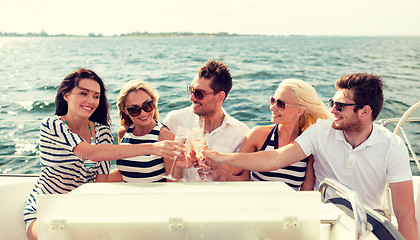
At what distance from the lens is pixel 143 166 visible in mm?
2264

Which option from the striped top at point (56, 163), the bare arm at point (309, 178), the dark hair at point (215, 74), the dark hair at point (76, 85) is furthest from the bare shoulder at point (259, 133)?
the striped top at point (56, 163)

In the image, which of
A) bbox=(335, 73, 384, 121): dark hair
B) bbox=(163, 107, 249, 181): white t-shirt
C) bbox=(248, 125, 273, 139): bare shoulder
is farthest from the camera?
bbox=(163, 107, 249, 181): white t-shirt

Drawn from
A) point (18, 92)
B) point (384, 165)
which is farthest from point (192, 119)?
point (18, 92)

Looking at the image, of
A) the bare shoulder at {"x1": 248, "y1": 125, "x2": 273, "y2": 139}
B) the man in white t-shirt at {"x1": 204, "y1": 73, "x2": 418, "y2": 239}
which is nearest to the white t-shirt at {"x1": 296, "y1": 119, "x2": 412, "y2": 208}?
the man in white t-shirt at {"x1": 204, "y1": 73, "x2": 418, "y2": 239}

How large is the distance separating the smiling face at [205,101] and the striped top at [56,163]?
3.05ft

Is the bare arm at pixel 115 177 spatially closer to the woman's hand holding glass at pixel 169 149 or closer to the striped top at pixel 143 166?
the striped top at pixel 143 166

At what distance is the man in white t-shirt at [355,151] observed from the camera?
2.12 meters

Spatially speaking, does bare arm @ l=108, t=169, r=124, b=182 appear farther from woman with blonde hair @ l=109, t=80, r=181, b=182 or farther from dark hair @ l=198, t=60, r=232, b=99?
dark hair @ l=198, t=60, r=232, b=99

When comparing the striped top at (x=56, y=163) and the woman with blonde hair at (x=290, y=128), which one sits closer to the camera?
the striped top at (x=56, y=163)

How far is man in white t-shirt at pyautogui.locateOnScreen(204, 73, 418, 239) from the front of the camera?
2115 mm

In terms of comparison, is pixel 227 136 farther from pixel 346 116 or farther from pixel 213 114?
pixel 346 116

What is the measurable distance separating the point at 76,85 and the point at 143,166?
0.67 m

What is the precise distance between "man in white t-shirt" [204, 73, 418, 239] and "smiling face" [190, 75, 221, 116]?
0.66 metres

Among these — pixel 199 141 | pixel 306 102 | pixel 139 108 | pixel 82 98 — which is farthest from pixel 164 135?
pixel 306 102
